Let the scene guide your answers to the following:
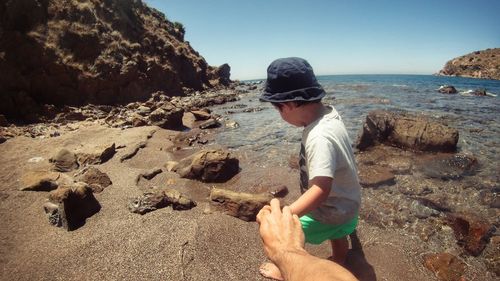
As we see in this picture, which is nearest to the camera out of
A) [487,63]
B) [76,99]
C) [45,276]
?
[45,276]

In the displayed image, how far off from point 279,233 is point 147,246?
2591mm

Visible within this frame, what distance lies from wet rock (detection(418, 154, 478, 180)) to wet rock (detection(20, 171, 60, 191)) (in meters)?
7.14

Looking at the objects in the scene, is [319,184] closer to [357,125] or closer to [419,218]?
[419,218]

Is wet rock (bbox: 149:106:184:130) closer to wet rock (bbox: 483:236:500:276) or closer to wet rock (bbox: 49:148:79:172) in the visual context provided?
wet rock (bbox: 49:148:79:172)

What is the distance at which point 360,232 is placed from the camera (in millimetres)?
3963

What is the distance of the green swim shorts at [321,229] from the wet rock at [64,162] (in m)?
5.65

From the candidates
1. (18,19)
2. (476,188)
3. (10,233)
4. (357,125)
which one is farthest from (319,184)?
(18,19)

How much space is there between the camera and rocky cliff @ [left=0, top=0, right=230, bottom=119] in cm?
1468

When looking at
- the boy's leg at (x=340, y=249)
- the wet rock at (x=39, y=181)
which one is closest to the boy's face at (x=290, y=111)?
the boy's leg at (x=340, y=249)

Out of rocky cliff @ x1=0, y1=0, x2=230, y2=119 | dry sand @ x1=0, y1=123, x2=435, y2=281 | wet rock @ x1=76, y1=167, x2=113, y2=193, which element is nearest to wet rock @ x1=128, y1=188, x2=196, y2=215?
dry sand @ x1=0, y1=123, x2=435, y2=281

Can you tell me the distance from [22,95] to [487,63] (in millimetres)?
91828

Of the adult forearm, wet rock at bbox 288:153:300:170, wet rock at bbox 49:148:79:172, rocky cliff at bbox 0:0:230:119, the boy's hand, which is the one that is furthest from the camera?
rocky cliff at bbox 0:0:230:119

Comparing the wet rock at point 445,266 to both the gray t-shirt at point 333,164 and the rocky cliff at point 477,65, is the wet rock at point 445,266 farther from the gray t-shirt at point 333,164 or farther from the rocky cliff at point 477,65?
the rocky cliff at point 477,65

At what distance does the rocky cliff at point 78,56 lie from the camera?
14680mm
